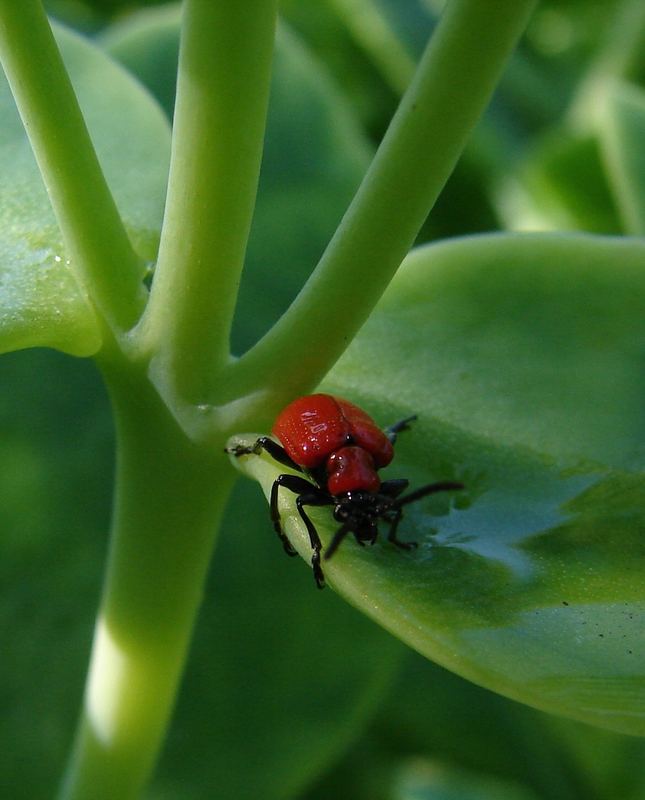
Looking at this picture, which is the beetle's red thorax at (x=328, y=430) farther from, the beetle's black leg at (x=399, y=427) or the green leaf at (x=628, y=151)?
the green leaf at (x=628, y=151)

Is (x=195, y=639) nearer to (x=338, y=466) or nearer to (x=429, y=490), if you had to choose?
(x=338, y=466)

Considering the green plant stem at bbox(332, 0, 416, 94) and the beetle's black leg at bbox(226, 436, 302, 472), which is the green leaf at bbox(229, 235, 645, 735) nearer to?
the beetle's black leg at bbox(226, 436, 302, 472)

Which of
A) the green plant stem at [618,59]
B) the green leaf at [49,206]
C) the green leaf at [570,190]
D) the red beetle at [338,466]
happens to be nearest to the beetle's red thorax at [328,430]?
the red beetle at [338,466]

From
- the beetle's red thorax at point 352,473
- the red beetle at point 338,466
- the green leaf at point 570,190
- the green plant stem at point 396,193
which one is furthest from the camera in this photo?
the green leaf at point 570,190

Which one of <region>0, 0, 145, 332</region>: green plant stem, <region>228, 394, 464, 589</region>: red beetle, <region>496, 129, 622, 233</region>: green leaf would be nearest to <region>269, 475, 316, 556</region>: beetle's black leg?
<region>228, 394, 464, 589</region>: red beetle

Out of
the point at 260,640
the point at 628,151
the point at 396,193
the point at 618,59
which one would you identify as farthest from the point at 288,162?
the point at 618,59
